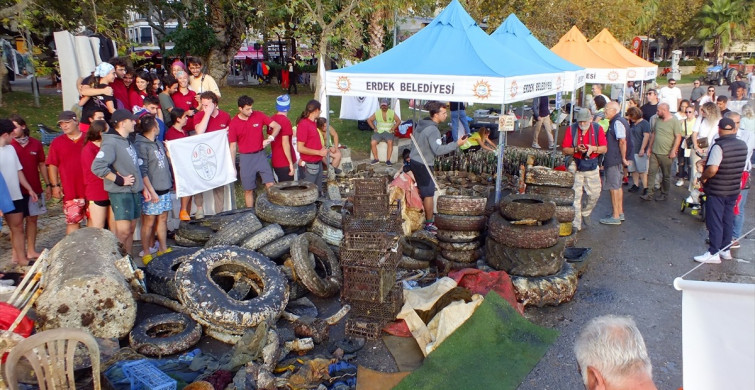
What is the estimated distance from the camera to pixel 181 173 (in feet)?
25.5

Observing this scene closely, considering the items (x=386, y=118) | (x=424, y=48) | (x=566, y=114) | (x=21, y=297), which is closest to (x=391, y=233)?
(x=21, y=297)

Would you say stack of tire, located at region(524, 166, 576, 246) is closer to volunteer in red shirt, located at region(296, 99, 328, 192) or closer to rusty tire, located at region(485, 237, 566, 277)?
rusty tire, located at region(485, 237, 566, 277)

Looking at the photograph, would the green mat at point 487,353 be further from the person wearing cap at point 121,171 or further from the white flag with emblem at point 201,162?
the white flag with emblem at point 201,162

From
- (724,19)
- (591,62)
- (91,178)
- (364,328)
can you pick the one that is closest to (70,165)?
(91,178)

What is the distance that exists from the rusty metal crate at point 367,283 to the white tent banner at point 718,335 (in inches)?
132

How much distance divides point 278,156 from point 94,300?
13.8 feet

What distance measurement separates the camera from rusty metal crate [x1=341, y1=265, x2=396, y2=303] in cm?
542

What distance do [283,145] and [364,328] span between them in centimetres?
402

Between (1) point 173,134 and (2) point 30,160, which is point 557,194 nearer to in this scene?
(1) point 173,134

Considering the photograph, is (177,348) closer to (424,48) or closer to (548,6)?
(424,48)

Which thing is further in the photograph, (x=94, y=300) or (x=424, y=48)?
(x=424, y=48)

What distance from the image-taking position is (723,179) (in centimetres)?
687

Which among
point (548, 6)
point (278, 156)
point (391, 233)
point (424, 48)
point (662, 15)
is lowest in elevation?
point (391, 233)

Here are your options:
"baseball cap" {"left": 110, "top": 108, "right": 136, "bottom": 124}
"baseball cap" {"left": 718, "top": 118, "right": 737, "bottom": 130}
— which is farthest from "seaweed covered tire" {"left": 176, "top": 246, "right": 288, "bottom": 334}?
"baseball cap" {"left": 718, "top": 118, "right": 737, "bottom": 130}
